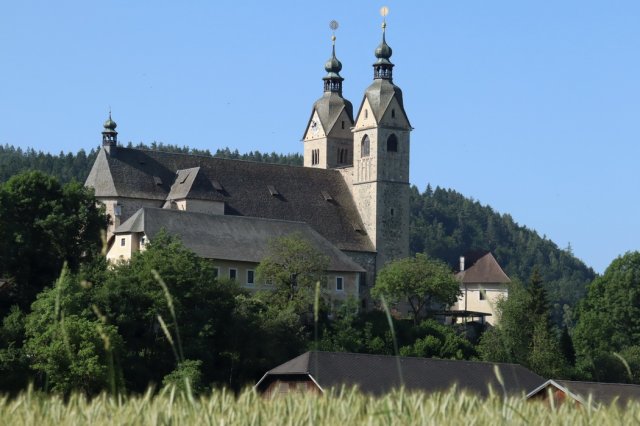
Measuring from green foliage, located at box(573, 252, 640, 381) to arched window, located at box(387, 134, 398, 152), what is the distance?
52.5ft

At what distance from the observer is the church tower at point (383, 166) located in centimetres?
9244

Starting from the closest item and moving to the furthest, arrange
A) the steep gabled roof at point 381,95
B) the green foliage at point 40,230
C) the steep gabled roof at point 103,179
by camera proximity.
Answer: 1. the green foliage at point 40,230
2. the steep gabled roof at point 103,179
3. the steep gabled roof at point 381,95

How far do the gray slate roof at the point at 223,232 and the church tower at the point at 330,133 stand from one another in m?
17.6

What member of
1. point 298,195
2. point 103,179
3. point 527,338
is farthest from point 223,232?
point 527,338

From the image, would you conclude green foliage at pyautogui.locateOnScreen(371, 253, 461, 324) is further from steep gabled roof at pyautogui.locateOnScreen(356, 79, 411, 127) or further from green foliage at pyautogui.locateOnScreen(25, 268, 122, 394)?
green foliage at pyautogui.locateOnScreen(25, 268, 122, 394)

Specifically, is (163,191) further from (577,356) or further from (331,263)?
(577,356)

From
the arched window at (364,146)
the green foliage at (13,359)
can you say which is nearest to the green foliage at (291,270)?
the green foliage at (13,359)

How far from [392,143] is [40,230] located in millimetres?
33956

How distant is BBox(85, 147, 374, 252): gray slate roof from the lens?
86625 millimetres

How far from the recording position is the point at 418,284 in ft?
268

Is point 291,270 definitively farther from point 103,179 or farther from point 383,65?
point 383,65

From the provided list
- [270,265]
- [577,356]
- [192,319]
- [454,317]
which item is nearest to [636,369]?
[577,356]

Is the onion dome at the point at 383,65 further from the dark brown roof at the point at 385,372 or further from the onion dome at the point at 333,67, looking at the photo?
A: the dark brown roof at the point at 385,372

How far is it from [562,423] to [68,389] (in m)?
39.4
